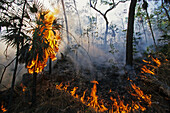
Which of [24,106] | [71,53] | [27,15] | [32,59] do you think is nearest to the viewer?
[27,15]

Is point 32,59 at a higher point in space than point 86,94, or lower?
higher

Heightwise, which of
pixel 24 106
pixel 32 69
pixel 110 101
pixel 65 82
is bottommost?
pixel 24 106

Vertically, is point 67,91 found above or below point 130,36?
below

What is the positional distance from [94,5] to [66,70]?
11.4 metres

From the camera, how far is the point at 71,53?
543 inches

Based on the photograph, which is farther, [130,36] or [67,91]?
[130,36]

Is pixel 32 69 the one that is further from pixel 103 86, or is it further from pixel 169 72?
pixel 169 72

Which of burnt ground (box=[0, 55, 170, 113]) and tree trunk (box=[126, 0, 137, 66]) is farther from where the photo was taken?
tree trunk (box=[126, 0, 137, 66])

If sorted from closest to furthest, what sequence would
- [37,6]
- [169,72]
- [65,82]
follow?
1. [169,72]
2. [37,6]
3. [65,82]

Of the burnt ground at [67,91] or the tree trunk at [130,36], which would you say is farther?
the tree trunk at [130,36]

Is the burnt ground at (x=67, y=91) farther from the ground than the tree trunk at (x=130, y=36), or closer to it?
closer to it

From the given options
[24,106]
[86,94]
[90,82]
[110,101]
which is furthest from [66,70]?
[110,101]

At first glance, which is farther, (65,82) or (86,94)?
(65,82)

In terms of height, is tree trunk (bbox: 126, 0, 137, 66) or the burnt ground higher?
tree trunk (bbox: 126, 0, 137, 66)
